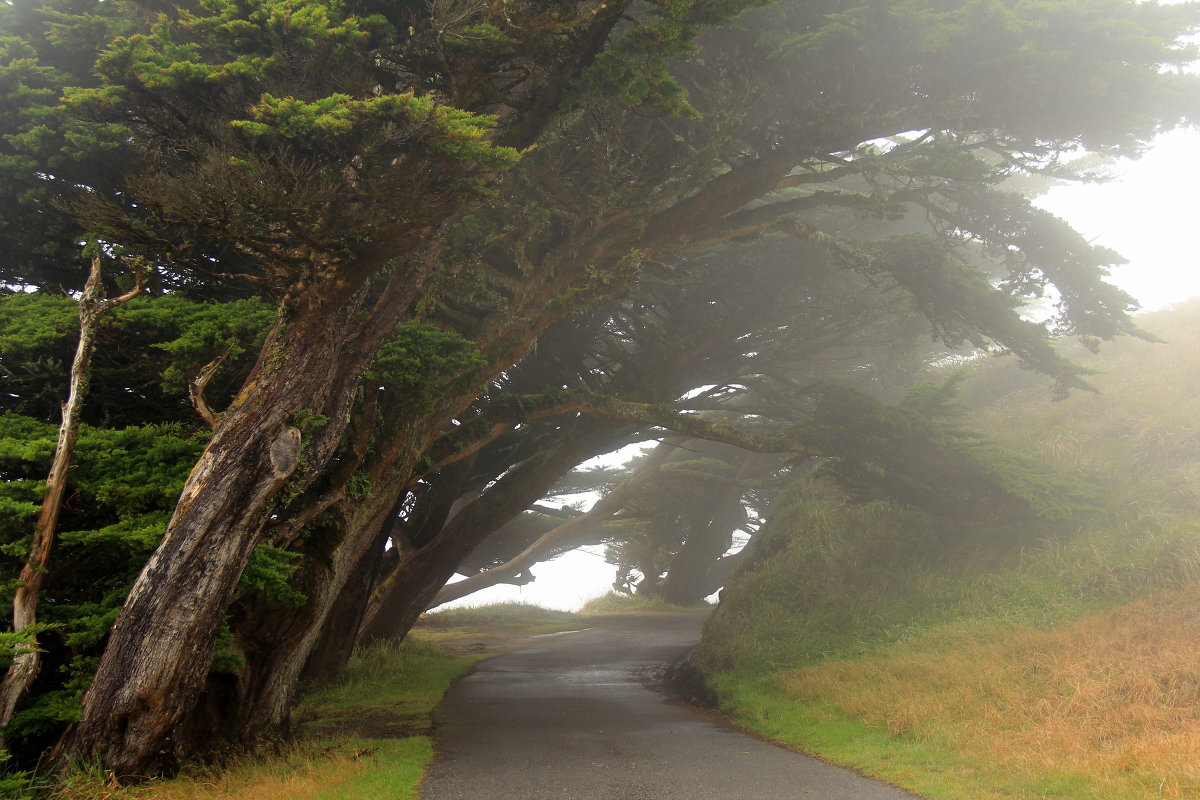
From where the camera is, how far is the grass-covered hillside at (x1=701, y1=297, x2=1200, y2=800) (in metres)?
6.95

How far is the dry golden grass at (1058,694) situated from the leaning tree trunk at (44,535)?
7.62 m

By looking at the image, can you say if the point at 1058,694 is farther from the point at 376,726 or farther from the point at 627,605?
the point at 627,605

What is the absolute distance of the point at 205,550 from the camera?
606 centimetres

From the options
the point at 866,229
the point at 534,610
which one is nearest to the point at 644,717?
the point at 866,229

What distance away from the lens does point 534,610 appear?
99.3ft

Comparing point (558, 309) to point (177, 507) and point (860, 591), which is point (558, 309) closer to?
point (177, 507)

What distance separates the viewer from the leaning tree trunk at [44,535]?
5.43m

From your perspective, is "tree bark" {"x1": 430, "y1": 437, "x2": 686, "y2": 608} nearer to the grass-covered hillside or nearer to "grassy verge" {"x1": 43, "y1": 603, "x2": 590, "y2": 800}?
the grass-covered hillside

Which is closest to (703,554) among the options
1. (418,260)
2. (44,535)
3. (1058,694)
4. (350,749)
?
(1058,694)

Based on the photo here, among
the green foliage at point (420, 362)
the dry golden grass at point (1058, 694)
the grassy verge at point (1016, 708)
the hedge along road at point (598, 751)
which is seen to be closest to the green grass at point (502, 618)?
the hedge along road at point (598, 751)

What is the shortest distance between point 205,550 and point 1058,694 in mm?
8339

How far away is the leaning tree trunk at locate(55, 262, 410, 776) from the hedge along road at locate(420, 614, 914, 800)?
2130 mm

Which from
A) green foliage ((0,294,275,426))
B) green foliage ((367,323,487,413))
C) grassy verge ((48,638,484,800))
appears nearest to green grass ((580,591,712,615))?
grassy verge ((48,638,484,800))

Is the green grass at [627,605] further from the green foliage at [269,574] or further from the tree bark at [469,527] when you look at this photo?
the green foliage at [269,574]
